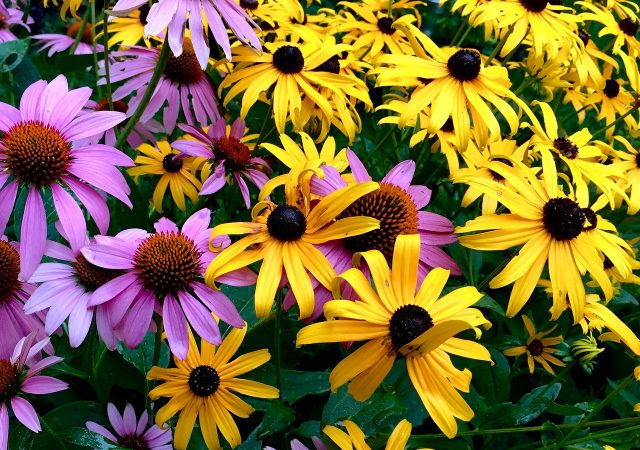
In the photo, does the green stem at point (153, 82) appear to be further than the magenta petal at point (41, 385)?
Yes

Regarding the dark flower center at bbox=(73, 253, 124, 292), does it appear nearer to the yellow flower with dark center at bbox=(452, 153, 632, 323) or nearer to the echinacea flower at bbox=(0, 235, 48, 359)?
the echinacea flower at bbox=(0, 235, 48, 359)

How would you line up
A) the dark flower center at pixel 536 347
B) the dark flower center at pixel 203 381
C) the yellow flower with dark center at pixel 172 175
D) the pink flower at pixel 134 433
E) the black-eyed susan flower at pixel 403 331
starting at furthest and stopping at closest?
the yellow flower with dark center at pixel 172 175, the dark flower center at pixel 536 347, the pink flower at pixel 134 433, the dark flower center at pixel 203 381, the black-eyed susan flower at pixel 403 331

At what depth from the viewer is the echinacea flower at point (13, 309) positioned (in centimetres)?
100

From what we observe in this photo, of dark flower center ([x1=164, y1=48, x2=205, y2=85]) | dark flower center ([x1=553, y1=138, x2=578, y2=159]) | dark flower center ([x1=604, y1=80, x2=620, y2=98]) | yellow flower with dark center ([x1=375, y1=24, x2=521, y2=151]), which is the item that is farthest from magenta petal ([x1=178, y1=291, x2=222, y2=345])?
dark flower center ([x1=604, y1=80, x2=620, y2=98])

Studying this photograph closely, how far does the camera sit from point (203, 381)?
1.06 meters

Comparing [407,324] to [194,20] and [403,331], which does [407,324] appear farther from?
[194,20]

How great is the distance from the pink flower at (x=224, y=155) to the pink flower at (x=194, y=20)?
30 centimetres

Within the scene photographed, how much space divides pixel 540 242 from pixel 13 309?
823mm

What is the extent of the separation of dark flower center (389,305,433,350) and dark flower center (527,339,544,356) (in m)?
0.71

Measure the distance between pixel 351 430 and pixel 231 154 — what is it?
680mm

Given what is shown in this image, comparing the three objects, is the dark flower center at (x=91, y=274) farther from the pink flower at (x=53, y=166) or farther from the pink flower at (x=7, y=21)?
the pink flower at (x=7, y=21)

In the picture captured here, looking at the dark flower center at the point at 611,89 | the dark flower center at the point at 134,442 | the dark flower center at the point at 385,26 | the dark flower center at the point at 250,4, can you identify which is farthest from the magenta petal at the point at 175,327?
the dark flower center at the point at 611,89

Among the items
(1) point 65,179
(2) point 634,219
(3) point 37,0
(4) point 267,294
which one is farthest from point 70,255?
(3) point 37,0

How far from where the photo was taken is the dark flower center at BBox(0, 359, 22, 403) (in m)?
0.93
